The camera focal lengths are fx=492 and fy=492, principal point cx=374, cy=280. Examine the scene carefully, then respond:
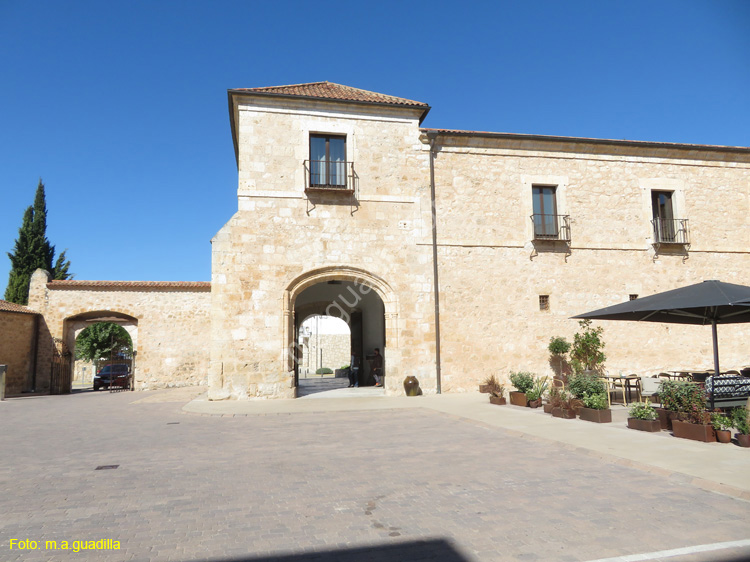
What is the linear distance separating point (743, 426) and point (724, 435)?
27 cm

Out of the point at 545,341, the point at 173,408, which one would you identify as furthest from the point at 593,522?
the point at 545,341

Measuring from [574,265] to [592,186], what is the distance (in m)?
2.72

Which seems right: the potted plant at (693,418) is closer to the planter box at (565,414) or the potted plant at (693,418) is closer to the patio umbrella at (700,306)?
the patio umbrella at (700,306)

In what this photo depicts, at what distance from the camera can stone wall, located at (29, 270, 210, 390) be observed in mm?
Answer: 18859

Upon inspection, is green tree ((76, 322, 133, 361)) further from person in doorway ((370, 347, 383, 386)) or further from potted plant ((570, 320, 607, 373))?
potted plant ((570, 320, 607, 373))

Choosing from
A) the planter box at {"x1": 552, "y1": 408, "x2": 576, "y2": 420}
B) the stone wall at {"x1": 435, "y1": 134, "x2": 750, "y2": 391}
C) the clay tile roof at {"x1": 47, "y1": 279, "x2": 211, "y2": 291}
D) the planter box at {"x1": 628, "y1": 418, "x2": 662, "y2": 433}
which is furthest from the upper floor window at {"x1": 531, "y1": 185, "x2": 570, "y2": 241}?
the clay tile roof at {"x1": 47, "y1": 279, "x2": 211, "y2": 291}

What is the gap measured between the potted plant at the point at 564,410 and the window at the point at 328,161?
26.9ft

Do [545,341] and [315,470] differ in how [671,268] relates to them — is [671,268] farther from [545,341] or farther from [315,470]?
[315,470]

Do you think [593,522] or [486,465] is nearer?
[593,522]

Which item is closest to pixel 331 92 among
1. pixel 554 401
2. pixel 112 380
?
pixel 554 401

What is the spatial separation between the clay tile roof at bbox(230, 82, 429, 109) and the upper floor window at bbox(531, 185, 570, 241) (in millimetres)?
4621

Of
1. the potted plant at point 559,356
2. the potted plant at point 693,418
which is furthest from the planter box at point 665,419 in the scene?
the potted plant at point 559,356

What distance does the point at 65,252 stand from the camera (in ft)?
121

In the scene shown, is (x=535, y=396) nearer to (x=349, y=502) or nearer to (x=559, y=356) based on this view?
(x=559, y=356)
